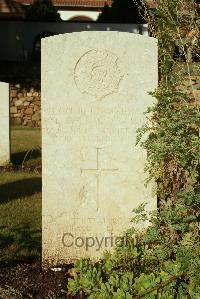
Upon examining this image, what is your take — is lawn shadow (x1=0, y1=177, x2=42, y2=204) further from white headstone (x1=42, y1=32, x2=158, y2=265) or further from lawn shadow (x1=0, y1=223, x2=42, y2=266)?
white headstone (x1=42, y1=32, x2=158, y2=265)

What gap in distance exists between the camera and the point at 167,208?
4336 mm

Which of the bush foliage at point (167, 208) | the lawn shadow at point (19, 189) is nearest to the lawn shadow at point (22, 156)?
the lawn shadow at point (19, 189)

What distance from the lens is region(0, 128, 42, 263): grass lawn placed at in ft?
18.0

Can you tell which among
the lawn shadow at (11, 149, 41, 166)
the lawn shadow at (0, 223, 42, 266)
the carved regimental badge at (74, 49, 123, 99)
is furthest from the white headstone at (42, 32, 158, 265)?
the lawn shadow at (11, 149, 41, 166)

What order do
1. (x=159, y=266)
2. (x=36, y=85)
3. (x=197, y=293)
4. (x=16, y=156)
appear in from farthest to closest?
(x=36, y=85)
(x=16, y=156)
(x=159, y=266)
(x=197, y=293)

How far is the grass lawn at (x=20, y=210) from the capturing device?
18.0 feet

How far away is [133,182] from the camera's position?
4.74 m

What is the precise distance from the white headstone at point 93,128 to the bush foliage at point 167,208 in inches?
5.8

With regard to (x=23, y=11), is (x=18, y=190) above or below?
below

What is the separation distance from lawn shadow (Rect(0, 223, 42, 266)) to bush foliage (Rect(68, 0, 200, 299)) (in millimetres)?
1064

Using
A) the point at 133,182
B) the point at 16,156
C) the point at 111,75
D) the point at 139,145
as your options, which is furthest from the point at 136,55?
the point at 16,156

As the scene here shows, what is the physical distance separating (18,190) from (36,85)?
1166cm

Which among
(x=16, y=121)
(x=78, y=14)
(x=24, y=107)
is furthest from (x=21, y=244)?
(x=78, y=14)

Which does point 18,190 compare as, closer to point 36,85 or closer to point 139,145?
point 139,145
